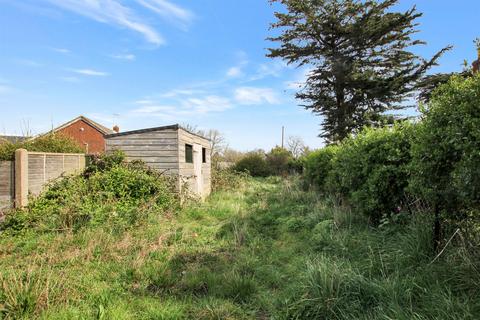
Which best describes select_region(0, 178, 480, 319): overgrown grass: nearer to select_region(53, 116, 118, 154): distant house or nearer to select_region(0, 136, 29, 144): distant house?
select_region(0, 136, 29, 144): distant house

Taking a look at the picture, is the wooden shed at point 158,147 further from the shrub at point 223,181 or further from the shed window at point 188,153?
the shrub at point 223,181

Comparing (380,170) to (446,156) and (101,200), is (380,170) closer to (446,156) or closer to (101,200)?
(446,156)

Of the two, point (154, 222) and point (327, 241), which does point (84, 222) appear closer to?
point (154, 222)

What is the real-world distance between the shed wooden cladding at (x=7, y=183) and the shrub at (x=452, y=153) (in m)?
7.47

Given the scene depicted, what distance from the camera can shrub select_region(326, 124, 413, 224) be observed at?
4.53 meters

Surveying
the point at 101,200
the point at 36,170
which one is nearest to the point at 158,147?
the point at 101,200

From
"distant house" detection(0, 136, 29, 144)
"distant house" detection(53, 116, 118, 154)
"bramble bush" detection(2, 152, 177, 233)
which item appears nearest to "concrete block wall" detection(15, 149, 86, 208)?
"bramble bush" detection(2, 152, 177, 233)

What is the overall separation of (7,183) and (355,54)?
67.8ft

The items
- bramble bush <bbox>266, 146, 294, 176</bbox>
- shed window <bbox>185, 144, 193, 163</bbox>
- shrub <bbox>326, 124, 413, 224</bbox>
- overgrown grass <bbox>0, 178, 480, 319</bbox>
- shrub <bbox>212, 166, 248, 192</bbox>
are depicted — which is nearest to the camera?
overgrown grass <bbox>0, 178, 480, 319</bbox>

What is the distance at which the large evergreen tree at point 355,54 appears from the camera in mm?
19266

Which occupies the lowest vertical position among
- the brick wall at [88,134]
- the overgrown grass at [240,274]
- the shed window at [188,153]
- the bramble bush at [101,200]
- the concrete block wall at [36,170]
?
the overgrown grass at [240,274]

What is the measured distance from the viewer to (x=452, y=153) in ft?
9.34

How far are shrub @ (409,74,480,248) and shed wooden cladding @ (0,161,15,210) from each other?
7466 millimetres

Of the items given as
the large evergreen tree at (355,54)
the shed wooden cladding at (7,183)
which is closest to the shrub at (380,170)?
the shed wooden cladding at (7,183)
